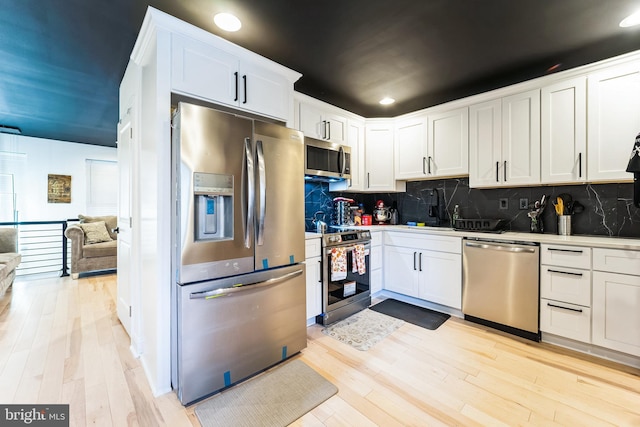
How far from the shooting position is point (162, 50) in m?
1.68

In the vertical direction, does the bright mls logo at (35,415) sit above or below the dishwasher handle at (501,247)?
below

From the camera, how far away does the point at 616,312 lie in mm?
1978

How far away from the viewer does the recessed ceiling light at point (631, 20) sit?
68.3 inches

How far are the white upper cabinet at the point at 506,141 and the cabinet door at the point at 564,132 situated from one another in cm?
7

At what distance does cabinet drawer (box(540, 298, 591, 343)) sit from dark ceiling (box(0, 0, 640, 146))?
82.2 inches

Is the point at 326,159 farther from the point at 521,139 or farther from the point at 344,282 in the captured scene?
the point at 521,139

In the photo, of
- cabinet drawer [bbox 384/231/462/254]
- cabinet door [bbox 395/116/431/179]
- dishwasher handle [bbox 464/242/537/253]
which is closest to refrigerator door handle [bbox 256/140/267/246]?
cabinet drawer [bbox 384/231/462/254]

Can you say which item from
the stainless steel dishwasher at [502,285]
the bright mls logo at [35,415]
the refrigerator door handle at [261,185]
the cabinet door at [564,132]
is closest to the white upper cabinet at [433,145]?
the cabinet door at [564,132]

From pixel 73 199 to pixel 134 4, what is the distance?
5.54 meters

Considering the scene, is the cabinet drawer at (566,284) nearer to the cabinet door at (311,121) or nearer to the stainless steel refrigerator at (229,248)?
the stainless steel refrigerator at (229,248)

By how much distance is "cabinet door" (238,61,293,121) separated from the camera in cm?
208

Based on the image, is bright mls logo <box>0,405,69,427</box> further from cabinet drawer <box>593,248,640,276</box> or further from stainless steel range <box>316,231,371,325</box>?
cabinet drawer <box>593,248,640,276</box>

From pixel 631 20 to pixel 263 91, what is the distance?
8.57ft

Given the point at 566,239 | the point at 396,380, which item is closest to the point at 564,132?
the point at 566,239
